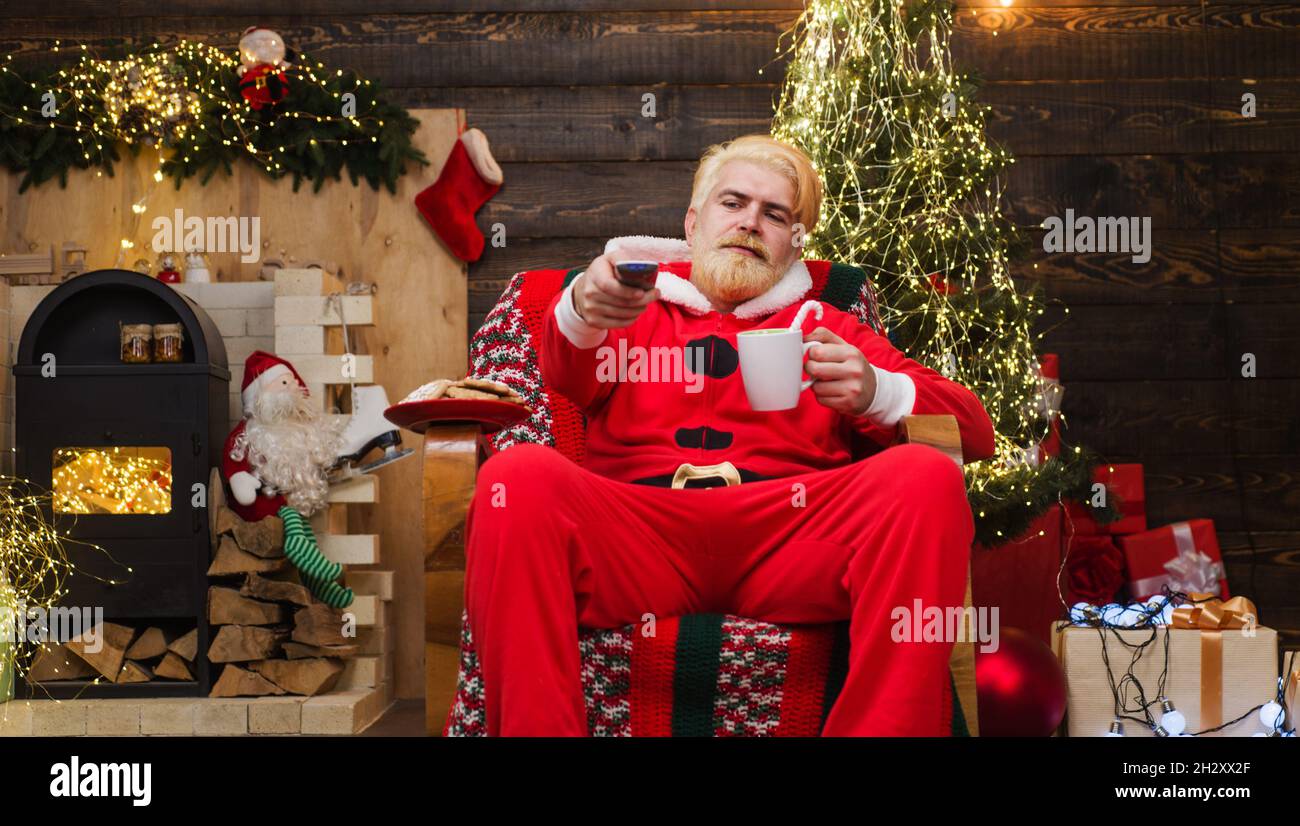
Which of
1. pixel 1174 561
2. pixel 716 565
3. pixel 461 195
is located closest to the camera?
pixel 716 565

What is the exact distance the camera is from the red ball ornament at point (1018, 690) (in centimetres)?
238

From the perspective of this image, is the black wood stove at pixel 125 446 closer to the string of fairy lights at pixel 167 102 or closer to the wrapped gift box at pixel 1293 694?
the string of fairy lights at pixel 167 102

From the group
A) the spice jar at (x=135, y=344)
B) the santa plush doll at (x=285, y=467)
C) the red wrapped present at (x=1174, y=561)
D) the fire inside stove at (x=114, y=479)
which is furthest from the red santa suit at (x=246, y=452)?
the red wrapped present at (x=1174, y=561)

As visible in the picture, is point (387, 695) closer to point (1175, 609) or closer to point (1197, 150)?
point (1175, 609)

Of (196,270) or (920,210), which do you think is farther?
(196,270)

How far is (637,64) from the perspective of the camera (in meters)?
3.71

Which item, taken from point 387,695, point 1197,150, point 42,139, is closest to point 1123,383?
point 1197,150

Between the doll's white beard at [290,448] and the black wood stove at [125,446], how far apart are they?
126 millimetres

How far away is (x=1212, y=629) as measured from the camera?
2477 millimetres

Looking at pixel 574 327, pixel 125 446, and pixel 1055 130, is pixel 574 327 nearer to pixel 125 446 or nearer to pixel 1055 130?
pixel 125 446

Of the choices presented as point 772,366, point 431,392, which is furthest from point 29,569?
point 772,366

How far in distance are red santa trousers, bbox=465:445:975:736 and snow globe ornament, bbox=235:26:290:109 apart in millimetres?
2238

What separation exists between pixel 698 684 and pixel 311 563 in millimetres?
1754
